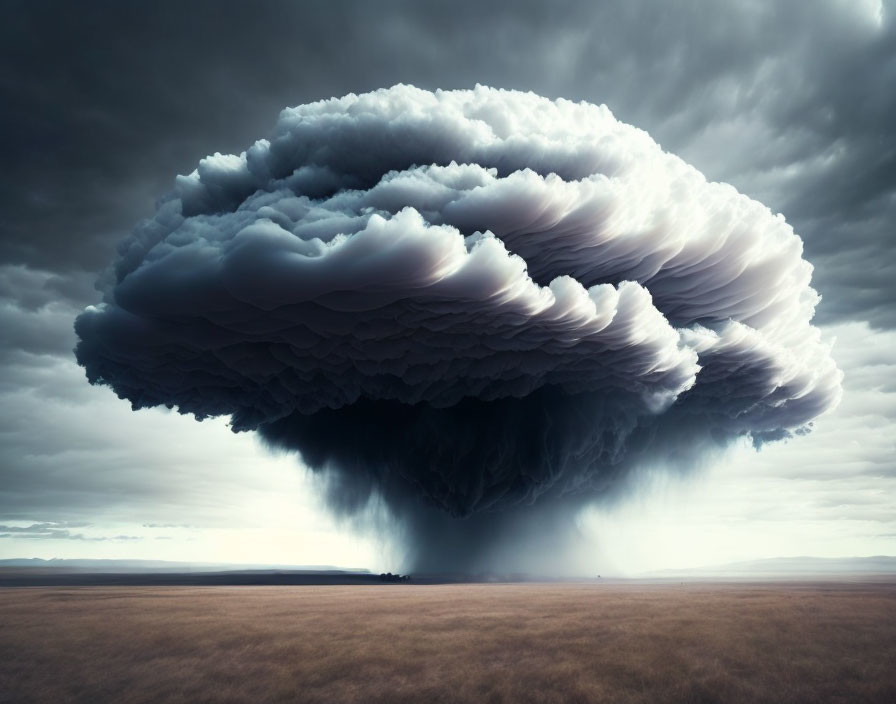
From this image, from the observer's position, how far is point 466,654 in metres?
14.5

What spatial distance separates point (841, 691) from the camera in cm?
1194

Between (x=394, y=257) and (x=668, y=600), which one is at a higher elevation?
(x=394, y=257)

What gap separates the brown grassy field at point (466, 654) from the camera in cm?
1245

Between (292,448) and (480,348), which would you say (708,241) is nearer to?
(480,348)

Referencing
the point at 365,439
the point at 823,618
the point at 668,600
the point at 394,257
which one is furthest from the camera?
the point at 365,439

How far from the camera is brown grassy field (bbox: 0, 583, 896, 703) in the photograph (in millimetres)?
12453

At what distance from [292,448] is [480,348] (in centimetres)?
2951

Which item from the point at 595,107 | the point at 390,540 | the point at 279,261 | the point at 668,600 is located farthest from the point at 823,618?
the point at 390,540

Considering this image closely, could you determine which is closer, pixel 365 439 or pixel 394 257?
pixel 394 257

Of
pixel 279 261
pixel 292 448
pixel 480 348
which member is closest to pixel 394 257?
pixel 279 261

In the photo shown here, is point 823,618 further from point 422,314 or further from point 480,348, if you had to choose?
point 480,348

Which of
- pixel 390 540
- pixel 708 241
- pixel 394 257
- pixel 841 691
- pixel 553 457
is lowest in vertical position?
pixel 841 691

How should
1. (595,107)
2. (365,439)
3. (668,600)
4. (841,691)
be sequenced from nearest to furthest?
(841,691) → (668,600) → (595,107) → (365,439)

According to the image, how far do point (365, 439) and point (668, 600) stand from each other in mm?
46886
